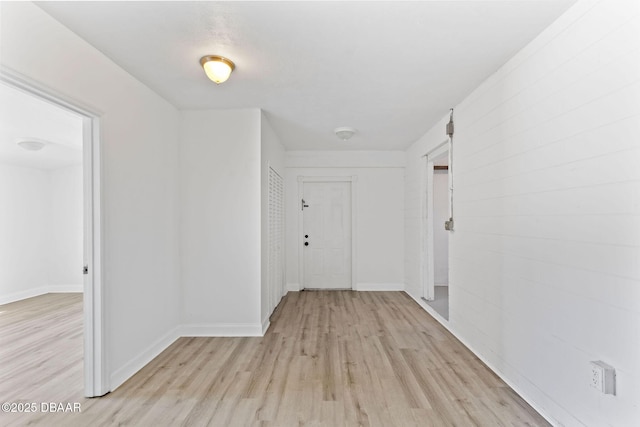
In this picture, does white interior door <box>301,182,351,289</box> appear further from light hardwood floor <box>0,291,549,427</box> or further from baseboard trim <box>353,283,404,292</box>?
light hardwood floor <box>0,291,549,427</box>

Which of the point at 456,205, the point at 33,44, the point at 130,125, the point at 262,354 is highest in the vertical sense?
the point at 33,44

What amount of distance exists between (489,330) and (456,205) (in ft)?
4.11

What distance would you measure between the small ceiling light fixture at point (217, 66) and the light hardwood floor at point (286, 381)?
7.49ft

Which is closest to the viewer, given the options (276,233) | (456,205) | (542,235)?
(542,235)

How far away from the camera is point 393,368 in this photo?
2.50m

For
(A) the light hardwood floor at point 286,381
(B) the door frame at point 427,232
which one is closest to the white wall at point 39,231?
(A) the light hardwood floor at point 286,381

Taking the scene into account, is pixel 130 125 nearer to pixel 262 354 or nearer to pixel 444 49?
pixel 262 354

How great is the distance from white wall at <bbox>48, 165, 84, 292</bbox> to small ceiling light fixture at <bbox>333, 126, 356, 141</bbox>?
4.61 meters

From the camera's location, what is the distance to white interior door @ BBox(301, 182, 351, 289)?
17.6ft

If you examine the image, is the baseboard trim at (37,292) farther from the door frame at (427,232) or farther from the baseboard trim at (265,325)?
the door frame at (427,232)

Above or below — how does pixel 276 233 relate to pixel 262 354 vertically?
above

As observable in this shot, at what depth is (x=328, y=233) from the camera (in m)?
5.39

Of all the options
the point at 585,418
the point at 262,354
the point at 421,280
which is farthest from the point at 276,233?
the point at 585,418

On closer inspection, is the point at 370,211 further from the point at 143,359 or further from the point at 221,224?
the point at 143,359
